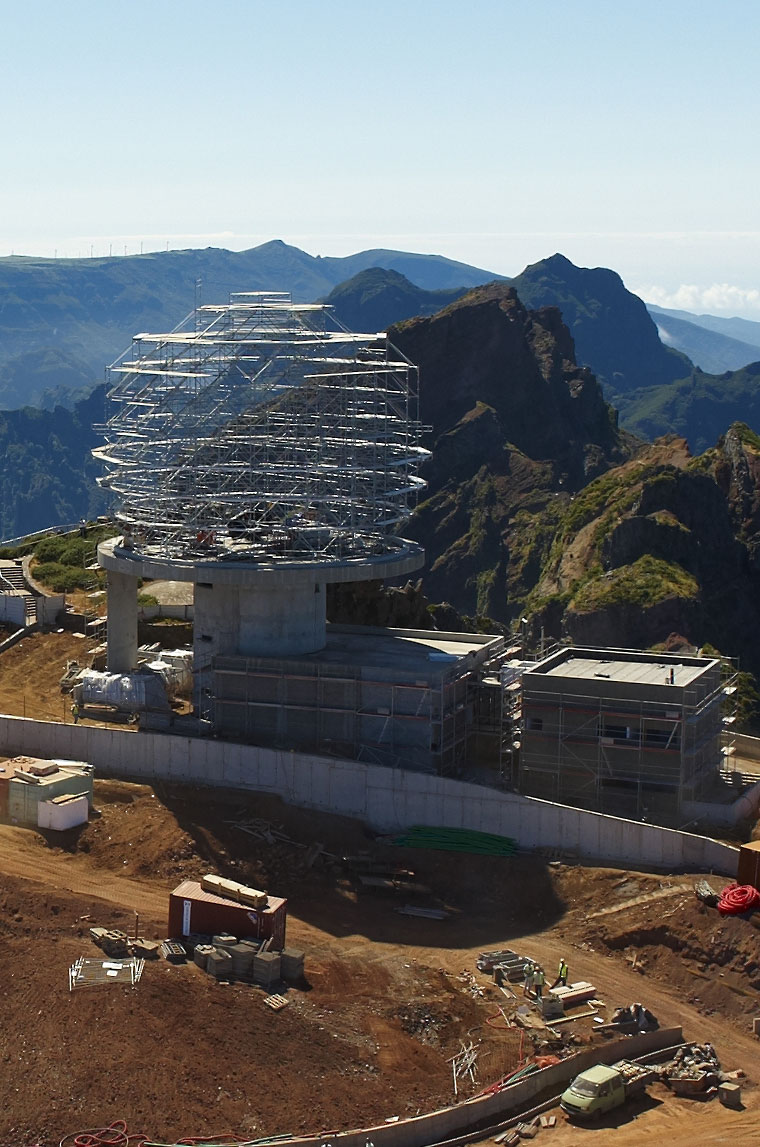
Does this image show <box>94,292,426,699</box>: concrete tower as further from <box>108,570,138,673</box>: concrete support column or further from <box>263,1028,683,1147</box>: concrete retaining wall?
<box>263,1028,683,1147</box>: concrete retaining wall

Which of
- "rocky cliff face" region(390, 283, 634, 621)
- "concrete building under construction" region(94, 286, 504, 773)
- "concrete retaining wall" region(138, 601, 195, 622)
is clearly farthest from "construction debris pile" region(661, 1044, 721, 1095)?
"rocky cliff face" region(390, 283, 634, 621)

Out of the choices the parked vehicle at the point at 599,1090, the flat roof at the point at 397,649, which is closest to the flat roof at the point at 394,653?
the flat roof at the point at 397,649

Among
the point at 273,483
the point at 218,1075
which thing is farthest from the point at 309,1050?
the point at 273,483

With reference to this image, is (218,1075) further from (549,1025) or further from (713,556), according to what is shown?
(713,556)

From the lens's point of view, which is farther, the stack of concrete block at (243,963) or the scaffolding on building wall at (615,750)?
the scaffolding on building wall at (615,750)

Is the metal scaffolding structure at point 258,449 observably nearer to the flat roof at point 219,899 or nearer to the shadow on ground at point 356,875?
the shadow on ground at point 356,875
